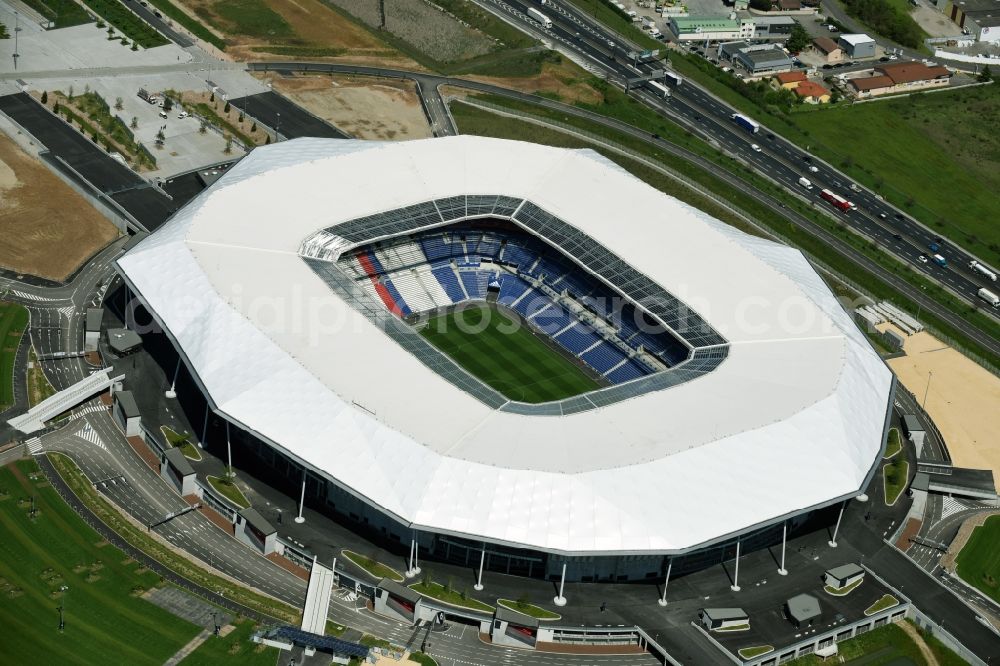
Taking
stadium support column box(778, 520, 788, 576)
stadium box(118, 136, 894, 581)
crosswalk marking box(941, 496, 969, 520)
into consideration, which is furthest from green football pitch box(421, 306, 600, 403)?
crosswalk marking box(941, 496, 969, 520)

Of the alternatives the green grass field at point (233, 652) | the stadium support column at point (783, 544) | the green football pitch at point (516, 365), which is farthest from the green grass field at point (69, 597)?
the stadium support column at point (783, 544)

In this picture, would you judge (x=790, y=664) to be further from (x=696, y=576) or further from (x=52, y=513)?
(x=52, y=513)

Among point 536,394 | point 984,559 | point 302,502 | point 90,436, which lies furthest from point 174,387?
point 984,559

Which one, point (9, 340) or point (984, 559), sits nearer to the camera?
point (984, 559)

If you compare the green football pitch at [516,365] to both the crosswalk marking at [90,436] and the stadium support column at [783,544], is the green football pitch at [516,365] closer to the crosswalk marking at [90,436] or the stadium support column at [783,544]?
the stadium support column at [783,544]

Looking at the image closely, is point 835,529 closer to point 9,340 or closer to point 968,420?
point 968,420

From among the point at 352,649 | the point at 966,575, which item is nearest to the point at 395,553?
the point at 352,649
